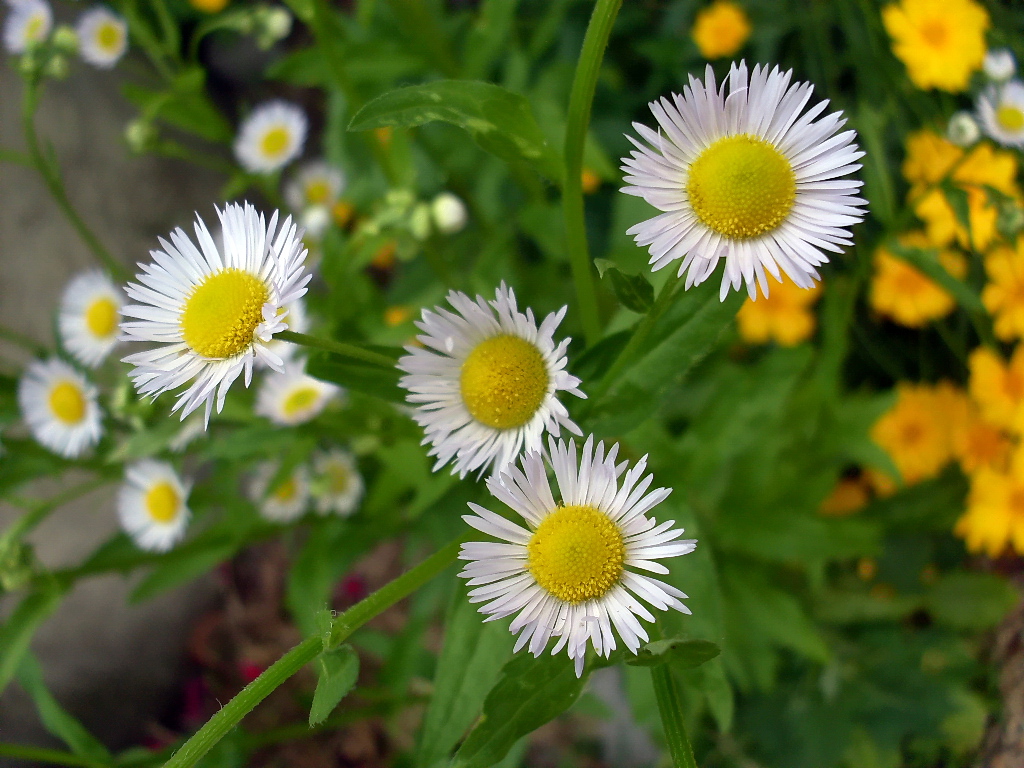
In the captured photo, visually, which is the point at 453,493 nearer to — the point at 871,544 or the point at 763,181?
the point at 871,544

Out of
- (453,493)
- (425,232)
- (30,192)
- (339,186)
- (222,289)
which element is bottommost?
(222,289)

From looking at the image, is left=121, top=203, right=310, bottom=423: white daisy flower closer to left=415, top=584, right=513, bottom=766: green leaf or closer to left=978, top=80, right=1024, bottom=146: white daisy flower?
left=415, top=584, right=513, bottom=766: green leaf

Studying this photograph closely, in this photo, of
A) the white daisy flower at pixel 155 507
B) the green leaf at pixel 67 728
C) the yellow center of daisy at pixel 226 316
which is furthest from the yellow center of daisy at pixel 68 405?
the yellow center of daisy at pixel 226 316

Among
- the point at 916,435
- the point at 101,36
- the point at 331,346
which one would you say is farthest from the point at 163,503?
the point at 916,435

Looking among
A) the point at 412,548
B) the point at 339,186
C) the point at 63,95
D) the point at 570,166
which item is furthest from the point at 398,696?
the point at 63,95

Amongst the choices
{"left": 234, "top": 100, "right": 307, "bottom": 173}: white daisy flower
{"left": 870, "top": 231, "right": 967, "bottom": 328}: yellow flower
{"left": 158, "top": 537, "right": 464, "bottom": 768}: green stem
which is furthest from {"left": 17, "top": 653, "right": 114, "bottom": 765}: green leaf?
{"left": 870, "top": 231, "right": 967, "bottom": 328}: yellow flower

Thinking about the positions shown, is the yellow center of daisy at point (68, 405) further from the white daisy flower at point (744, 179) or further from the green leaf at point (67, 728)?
the white daisy flower at point (744, 179)
